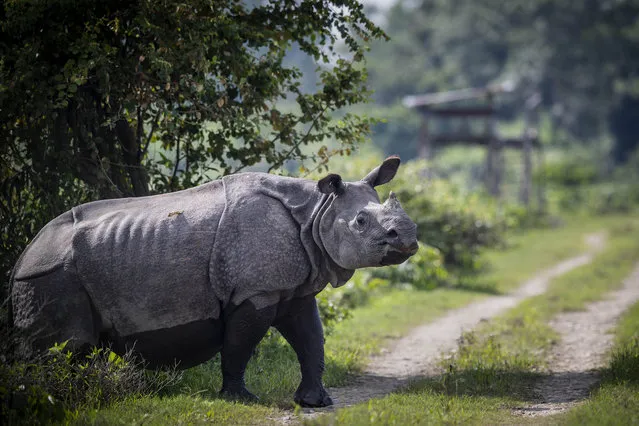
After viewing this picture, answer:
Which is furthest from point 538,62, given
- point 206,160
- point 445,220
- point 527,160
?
point 206,160

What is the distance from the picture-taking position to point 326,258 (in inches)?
314

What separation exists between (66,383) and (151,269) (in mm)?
Answer: 1112

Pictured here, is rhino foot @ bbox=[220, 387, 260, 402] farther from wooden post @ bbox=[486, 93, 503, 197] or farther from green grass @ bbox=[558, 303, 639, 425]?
wooden post @ bbox=[486, 93, 503, 197]

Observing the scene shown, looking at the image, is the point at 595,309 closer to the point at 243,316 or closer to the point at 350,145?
the point at 350,145

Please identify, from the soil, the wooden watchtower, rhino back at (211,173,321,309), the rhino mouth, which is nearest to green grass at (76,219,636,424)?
the soil

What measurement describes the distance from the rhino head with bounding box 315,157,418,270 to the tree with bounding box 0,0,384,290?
95.8 inches

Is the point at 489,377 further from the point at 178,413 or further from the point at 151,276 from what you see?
the point at 151,276

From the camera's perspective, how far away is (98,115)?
10.1m

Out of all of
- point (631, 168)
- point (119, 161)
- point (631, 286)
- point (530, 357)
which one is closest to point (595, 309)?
point (631, 286)

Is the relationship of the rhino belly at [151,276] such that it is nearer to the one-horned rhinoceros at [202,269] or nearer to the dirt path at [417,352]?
the one-horned rhinoceros at [202,269]

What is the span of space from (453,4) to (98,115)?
2190 inches

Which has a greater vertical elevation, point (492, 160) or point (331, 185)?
point (331, 185)

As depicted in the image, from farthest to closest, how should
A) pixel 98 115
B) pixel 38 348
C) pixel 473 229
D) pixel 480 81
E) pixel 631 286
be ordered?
pixel 480 81 < pixel 473 229 < pixel 631 286 < pixel 98 115 < pixel 38 348

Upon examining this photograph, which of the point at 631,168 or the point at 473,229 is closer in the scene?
the point at 473,229
